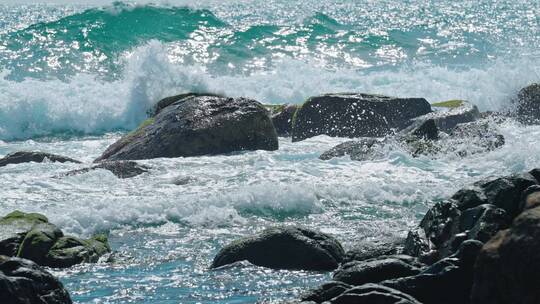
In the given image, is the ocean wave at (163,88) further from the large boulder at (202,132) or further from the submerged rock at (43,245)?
the submerged rock at (43,245)

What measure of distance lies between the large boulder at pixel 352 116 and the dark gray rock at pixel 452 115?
0.59m

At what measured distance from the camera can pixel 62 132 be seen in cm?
2503

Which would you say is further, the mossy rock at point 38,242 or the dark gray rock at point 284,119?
the dark gray rock at point 284,119

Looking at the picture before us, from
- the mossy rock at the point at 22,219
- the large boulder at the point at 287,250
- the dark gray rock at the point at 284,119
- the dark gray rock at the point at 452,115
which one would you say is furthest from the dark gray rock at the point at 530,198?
the dark gray rock at the point at 284,119

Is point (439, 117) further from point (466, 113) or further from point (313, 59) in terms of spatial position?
point (313, 59)

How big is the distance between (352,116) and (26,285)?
13230 millimetres

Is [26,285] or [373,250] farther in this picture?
[373,250]

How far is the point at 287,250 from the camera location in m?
9.46

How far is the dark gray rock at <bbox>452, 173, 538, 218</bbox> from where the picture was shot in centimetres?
797

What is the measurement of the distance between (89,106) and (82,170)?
38.1ft

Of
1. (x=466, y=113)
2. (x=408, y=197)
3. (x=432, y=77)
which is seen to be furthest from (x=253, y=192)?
(x=432, y=77)

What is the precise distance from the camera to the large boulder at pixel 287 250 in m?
9.38

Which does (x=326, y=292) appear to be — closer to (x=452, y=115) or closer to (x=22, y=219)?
(x=22, y=219)

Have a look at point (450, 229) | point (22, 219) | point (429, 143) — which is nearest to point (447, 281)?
point (450, 229)
